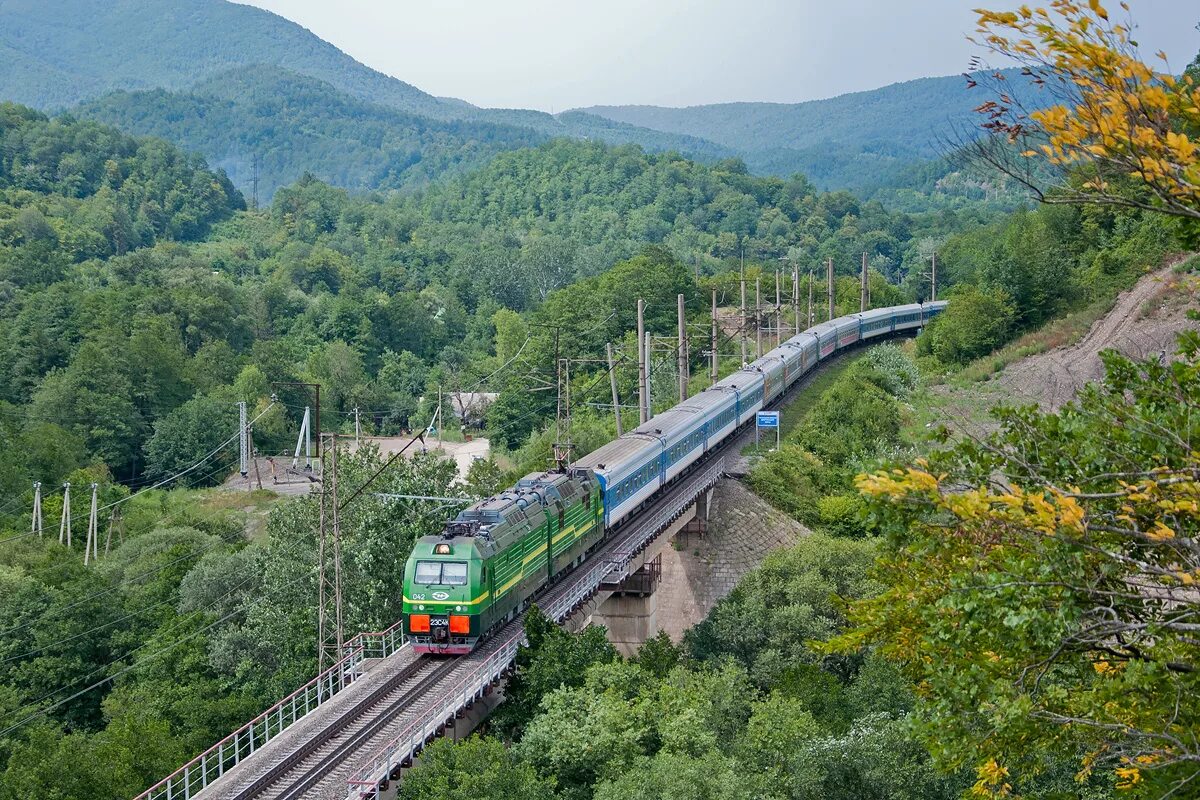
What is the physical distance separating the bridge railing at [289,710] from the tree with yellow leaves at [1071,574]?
15573mm

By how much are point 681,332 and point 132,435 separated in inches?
1613

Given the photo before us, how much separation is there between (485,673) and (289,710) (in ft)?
32.5

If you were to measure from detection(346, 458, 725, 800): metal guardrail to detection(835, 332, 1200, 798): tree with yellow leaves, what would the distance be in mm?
12017

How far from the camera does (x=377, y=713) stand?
2588 centimetres

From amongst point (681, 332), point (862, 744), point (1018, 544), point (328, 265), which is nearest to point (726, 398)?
point (681, 332)

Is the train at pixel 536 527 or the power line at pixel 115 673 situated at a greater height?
the train at pixel 536 527

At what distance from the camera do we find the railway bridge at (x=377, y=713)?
22.7 meters

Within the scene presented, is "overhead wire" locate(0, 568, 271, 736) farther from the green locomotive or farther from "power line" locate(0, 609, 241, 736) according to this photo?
the green locomotive

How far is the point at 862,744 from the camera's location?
2477 centimetres

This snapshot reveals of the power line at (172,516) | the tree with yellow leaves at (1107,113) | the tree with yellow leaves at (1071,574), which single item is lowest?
the power line at (172,516)

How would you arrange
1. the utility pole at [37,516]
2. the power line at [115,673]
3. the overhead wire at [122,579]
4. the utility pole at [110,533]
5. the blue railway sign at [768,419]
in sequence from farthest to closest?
the utility pole at [110,533], the utility pole at [37,516], the blue railway sign at [768,419], the overhead wire at [122,579], the power line at [115,673]

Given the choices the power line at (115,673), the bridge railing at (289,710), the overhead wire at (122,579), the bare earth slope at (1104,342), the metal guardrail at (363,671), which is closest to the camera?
the metal guardrail at (363,671)

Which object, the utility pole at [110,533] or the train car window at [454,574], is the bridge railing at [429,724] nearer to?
the train car window at [454,574]

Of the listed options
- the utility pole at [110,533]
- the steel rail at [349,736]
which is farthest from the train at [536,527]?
the utility pole at [110,533]
